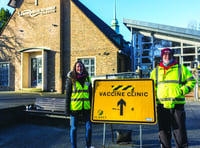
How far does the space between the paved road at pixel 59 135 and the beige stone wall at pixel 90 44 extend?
8808 millimetres

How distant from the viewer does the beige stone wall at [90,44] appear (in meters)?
15.3

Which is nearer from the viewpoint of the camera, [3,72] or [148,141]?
[148,141]

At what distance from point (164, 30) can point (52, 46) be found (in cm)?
1016

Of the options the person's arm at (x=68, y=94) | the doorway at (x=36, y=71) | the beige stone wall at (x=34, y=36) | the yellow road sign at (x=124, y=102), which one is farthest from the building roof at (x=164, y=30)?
the person's arm at (x=68, y=94)

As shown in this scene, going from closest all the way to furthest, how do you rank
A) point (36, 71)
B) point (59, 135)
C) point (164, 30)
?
point (59, 135) → point (164, 30) → point (36, 71)

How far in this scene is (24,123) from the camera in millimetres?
7016

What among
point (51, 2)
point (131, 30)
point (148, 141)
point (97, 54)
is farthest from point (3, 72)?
point (148, 141)

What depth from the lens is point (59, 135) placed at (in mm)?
5430

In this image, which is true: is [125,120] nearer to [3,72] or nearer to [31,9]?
[31,9]

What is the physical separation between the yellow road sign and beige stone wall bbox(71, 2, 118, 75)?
420 inches

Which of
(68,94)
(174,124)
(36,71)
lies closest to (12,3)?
(36,71)

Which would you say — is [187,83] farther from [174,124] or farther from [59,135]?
[59,135]

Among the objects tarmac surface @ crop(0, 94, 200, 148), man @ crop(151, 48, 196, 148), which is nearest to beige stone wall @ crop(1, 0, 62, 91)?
tarmac surface @ crop(0, 94, 200, 148)

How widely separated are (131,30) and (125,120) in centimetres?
1316
